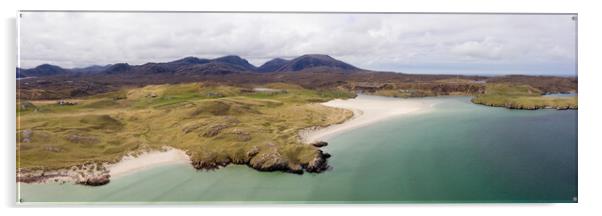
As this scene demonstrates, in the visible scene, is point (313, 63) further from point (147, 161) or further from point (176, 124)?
point (147, 161)

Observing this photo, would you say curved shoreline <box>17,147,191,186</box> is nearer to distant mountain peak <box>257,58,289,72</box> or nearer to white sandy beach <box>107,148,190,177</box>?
white sandy beach <box>107,148,190,177</box>

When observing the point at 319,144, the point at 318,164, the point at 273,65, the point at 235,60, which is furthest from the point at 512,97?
the point at 235,60

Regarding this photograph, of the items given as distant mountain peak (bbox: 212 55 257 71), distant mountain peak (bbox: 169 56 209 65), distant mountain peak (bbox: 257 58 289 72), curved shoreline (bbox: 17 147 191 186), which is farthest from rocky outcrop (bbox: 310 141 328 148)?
distant mountain peak (bbox: 169 56 209 65)

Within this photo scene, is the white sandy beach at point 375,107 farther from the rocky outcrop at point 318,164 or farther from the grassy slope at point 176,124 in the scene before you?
the rocky outcrop at point 318,164

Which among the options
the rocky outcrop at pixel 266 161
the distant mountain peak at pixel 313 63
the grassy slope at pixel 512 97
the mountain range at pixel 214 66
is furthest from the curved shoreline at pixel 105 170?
the grassy slope at pixel 512 97
